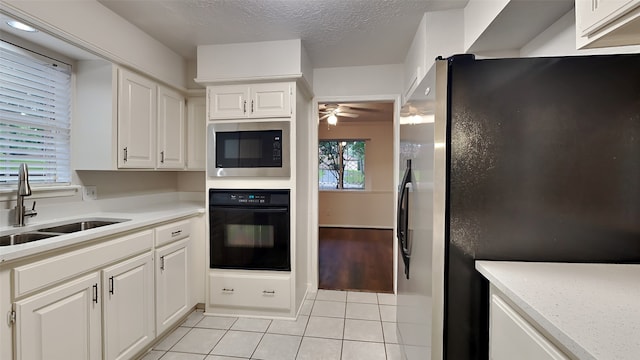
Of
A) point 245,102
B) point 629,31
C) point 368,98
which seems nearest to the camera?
point 629,31

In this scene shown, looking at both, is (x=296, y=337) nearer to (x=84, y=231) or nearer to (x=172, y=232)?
(x=172, y=232)

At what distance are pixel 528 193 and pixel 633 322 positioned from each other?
0.50 m

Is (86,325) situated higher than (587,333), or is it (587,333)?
(587,333)

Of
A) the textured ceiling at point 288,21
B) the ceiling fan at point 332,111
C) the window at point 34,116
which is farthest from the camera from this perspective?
the ceiling fan at point 332,111

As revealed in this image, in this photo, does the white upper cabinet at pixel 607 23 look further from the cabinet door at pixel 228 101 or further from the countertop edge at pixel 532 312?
the cabinet door at pixel 228 101

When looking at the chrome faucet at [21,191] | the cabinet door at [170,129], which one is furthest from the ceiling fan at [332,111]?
the chrome faucet at [21,191]

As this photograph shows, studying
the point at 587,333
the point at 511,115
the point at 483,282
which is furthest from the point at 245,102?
the point at 587,333

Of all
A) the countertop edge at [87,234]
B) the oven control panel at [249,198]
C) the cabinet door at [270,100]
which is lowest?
the countertop edge at [87,234]

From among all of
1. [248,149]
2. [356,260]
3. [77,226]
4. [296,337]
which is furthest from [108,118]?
[356,260]

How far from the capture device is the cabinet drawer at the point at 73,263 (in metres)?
1.15

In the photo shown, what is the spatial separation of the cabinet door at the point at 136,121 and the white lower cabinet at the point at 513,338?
7.95 feet

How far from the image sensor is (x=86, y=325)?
1408 mm

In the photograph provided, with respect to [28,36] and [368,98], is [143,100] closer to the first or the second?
[28,36]

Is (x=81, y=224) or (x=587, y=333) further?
(x=81, y=224)
